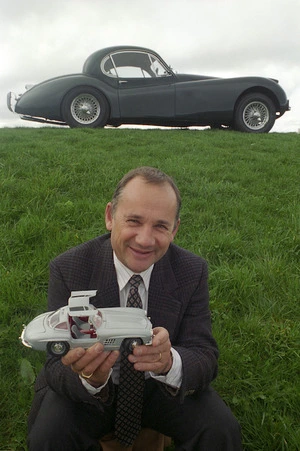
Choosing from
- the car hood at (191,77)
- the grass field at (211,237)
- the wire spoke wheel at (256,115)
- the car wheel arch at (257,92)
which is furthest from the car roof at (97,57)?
the wire spoke wheel at (256,115)

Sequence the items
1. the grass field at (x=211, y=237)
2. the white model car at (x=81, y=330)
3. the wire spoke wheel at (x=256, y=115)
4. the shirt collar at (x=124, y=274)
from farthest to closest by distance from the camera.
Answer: the wire spoke wheel at (x=256, y=115), the grass field at (x=211, y=237), the shirt collar at (x=124, y=274), the white model car at (x=81, y=330)

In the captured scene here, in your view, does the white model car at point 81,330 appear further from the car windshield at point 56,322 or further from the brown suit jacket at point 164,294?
the brown suit jacket at point 164,294

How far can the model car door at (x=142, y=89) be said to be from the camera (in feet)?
23.8

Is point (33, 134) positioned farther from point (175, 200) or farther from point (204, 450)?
point (204, 450)

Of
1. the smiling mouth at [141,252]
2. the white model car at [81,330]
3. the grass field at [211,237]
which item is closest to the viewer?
the white model car at [81,330]

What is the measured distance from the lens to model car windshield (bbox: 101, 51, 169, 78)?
7.45 metres

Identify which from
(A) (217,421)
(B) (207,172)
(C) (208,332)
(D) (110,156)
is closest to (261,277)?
(C) (208,332)

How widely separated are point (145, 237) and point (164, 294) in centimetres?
30

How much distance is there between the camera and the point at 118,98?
7176 mm

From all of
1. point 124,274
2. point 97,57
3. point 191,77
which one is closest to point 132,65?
point 97,57

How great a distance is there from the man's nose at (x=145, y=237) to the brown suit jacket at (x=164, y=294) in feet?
0.72

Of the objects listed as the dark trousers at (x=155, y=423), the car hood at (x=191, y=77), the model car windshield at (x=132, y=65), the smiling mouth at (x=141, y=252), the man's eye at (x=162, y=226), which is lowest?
the dark trousers at (x=155, y=423)

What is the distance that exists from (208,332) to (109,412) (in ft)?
1.73

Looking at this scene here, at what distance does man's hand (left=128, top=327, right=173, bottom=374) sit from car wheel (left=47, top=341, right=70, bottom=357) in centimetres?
21
